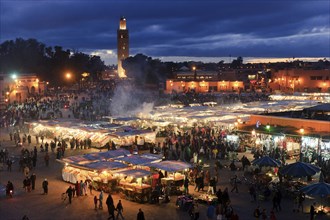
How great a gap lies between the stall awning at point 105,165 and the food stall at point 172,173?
1.23 meters

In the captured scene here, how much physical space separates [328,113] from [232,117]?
22.9ft

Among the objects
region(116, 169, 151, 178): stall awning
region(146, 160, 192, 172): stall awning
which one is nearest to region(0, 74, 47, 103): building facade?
region(146, 160, 192, 172): stall awning

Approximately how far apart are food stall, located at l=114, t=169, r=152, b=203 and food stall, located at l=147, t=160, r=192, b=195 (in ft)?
2.11

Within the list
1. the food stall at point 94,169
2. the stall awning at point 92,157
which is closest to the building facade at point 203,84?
the stall awning at point 92,157

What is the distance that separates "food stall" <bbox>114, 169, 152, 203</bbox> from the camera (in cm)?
1523

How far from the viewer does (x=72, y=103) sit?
5031cm

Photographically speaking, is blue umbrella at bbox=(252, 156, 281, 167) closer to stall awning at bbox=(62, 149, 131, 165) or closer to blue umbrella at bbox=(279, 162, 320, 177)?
blue umbrella at bbox=(279, 162, 320, 177)

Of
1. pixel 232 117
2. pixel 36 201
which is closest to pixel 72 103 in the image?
pixel 232 117

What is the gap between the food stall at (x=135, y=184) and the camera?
50.0 feet

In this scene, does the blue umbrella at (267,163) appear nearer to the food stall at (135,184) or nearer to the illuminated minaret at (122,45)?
the food stall at (135,184)

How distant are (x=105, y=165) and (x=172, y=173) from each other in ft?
8.70

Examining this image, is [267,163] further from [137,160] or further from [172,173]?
[137,160]

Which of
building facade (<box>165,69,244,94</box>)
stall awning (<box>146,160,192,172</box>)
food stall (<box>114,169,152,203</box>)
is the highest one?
building facade (<box>165,69,244,94</box>)

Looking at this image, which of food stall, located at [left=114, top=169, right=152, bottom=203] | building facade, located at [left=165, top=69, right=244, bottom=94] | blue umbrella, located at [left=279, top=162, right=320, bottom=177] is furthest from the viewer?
building facade, located at [left=165, top=69, right=244, bottom=94]
